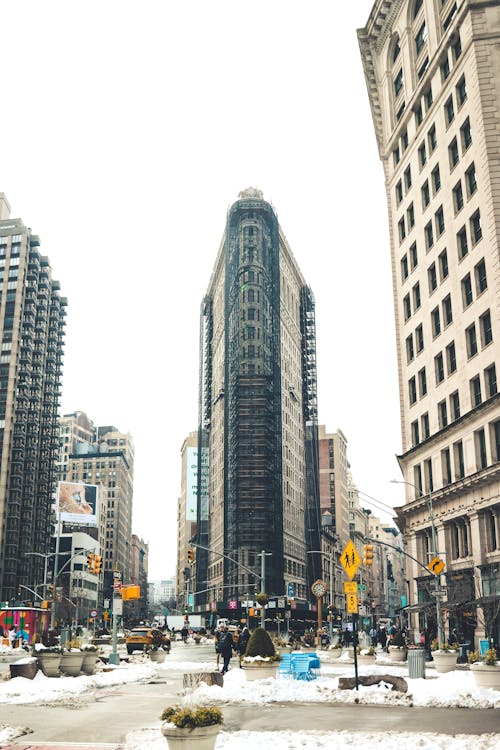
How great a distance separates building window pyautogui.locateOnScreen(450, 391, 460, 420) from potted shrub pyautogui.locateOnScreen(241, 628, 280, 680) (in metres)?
27.6

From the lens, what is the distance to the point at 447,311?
53.0m

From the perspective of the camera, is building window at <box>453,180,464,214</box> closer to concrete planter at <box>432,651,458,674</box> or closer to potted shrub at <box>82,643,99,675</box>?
concrete planter at <box>432,651,458,674</box>

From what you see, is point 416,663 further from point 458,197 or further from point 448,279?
point 458,197

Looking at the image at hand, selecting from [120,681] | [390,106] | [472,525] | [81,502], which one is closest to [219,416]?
[81,502]

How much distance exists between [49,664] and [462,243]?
3684 cm

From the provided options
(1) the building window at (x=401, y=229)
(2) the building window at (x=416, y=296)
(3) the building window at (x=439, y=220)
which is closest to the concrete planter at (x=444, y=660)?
(3) the building window at (x=439, y=220)

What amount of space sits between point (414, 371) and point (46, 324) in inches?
4810

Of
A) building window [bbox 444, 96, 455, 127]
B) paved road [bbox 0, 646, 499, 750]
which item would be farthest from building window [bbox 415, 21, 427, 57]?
paved road [bbox 0, 646, 499, 750]

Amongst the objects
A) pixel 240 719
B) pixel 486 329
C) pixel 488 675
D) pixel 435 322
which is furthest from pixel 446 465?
pixel 240 719

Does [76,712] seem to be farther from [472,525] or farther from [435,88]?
[435,88]

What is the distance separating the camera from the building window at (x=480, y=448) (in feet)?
150

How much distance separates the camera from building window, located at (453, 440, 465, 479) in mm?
48656

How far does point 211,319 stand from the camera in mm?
162375

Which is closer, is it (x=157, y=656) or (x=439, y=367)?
(x=157, y=656)
